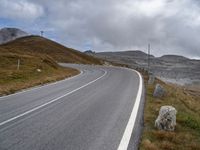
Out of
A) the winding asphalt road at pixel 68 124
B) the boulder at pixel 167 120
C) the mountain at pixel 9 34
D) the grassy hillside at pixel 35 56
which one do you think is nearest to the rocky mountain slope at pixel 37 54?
the grassy hillside at pixel 35 56

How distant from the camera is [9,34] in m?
117

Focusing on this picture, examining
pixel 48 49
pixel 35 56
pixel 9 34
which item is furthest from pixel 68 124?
pixel 9 34

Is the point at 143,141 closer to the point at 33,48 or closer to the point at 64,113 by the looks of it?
the point at 64,113

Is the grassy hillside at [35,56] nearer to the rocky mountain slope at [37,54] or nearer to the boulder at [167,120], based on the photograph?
the rocky mountain slope at [37,54]

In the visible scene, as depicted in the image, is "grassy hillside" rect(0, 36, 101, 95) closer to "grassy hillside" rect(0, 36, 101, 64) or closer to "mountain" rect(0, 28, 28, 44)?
"grassy hillside" rect(0, 36, 101, 64)

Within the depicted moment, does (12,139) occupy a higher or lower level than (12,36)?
lower

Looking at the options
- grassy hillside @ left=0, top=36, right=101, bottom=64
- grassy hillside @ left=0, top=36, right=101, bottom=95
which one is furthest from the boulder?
grassy hillside @ left=0, top=36, right=101, bottom=64

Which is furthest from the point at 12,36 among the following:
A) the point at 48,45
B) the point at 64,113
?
the point at 64,113

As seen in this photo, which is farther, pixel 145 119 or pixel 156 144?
pixel 145 119

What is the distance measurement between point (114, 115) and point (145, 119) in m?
1.05

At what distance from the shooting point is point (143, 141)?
28.7 feet

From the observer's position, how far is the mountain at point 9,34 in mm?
114088

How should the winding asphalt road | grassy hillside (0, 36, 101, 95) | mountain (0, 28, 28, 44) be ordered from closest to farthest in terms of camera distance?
1. the winding asphalt road
2. grassy hillside (0, 36, 101, 95)
3. mountain (0, 28, 28, 44)

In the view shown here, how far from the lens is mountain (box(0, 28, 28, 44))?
11409 centimetres
